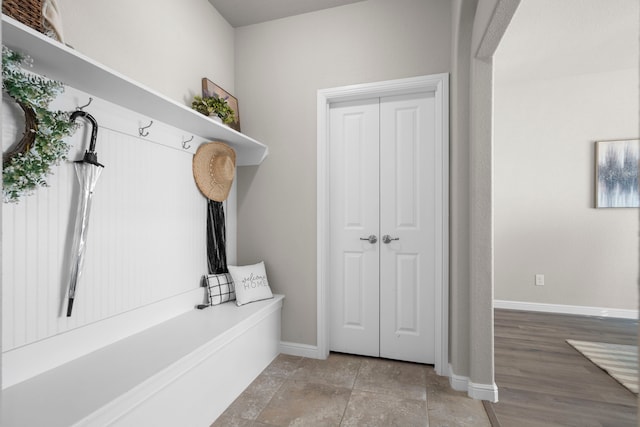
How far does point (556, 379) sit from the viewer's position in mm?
2305

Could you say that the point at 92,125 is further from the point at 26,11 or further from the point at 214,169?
the point at 214,169

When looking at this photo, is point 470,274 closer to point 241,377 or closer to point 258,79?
point 241,377

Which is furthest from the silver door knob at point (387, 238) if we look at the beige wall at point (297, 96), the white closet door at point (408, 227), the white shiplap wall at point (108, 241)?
the white shiplap wall at point (108, 241)

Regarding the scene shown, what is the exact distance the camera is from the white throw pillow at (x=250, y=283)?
2453 millimetres

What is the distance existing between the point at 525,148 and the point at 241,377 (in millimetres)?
3762

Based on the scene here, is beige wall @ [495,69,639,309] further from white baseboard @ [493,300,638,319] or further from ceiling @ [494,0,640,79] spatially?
ceiling @ [494,0,640,79]

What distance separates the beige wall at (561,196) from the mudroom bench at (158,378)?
10.1 feet

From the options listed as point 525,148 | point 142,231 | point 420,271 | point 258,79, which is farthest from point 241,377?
point 525,148

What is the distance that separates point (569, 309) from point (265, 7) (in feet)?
14.0

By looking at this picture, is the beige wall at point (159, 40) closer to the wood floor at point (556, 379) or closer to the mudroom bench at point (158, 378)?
the mudroom bench at point (158, 378)

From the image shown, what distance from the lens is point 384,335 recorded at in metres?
2.63

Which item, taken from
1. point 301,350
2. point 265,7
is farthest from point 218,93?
point 301,350

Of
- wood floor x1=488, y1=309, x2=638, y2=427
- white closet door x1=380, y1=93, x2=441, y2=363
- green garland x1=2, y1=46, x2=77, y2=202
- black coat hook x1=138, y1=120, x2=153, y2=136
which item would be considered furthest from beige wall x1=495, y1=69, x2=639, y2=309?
green garland x1=2, y1=46, x2=77, y2=202

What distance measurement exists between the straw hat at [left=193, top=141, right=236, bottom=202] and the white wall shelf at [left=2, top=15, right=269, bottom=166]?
14cm
